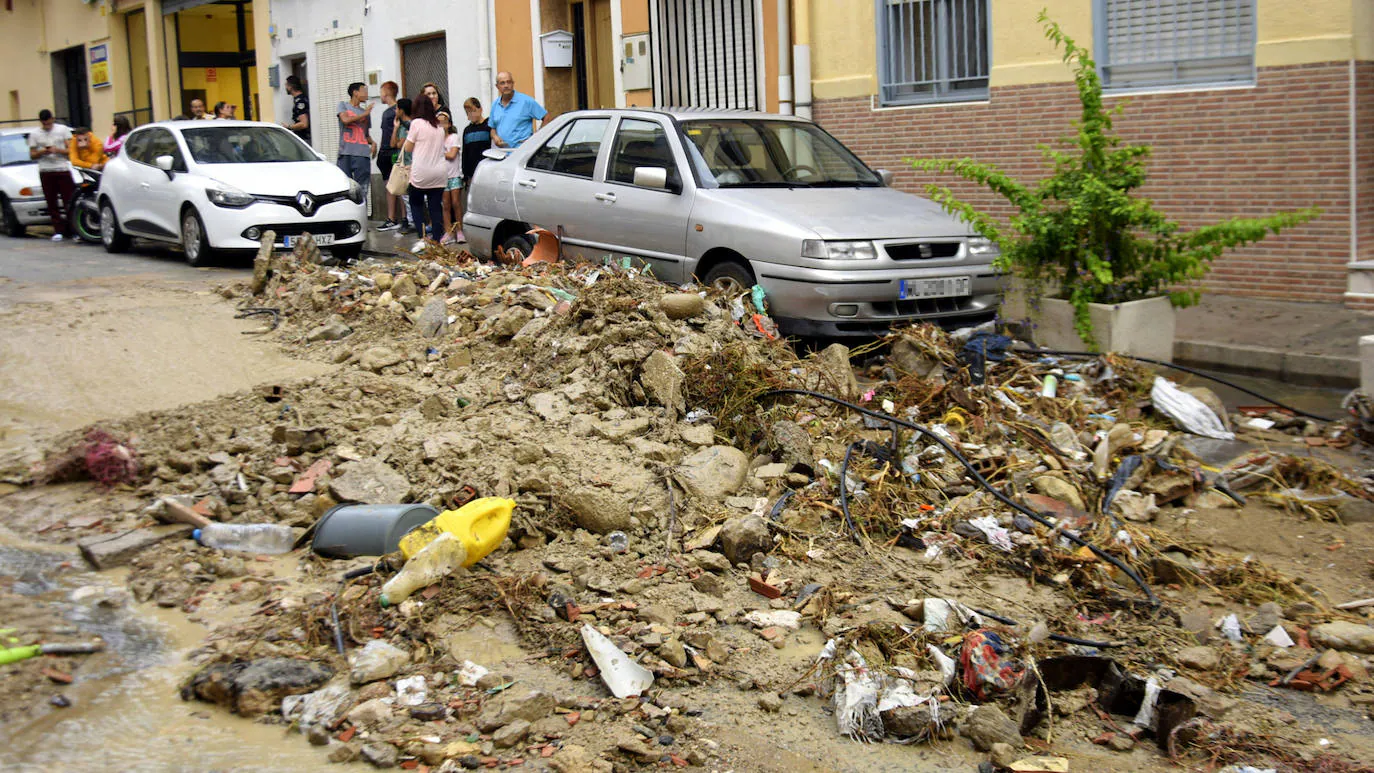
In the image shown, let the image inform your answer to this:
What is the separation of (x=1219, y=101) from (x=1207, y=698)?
8547mm

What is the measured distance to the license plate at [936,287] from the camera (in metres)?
8.67

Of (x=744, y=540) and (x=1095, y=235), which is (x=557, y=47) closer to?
(x=1095, y=235)

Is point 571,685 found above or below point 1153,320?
below

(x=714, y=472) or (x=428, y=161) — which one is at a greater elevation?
(x=428, y=161)

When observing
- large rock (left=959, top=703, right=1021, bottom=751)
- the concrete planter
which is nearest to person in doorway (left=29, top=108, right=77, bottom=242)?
the concrete planter

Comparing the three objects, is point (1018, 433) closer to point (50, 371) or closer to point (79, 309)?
point (50, 371)

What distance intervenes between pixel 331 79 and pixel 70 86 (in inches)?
567

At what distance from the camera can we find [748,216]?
8992 mm

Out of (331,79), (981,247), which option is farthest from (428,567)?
(331,79)

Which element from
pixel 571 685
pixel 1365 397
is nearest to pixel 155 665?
pixel 571 685

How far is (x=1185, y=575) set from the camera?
17.3 feet

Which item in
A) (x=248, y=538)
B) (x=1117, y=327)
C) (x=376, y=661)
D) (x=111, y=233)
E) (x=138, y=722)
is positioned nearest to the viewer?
(x=138, y=722)

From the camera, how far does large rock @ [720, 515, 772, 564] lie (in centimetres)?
538

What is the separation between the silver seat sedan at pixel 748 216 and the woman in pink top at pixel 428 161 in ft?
12.0
